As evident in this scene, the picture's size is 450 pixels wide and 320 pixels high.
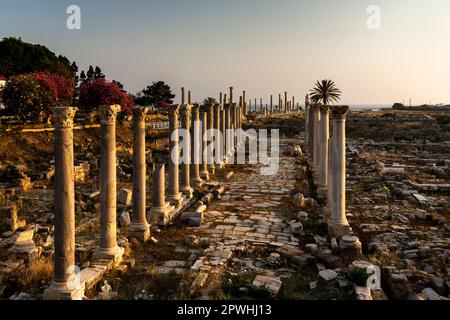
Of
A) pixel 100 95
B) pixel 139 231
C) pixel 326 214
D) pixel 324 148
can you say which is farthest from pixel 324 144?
pixel 100 95

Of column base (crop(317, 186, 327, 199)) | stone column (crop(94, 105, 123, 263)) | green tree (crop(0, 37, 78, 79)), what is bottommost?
column base (crop(317, 186, 327, 199))

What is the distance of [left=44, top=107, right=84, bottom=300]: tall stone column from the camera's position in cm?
701

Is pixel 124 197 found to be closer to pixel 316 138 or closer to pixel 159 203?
pixel 159 203

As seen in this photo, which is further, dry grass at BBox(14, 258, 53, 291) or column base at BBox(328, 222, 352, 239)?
column base at BBox(328, 222, 352, 239)

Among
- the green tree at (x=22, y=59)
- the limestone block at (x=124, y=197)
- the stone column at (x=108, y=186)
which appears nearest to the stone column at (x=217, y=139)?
the limestone block at (x=124, y=197)

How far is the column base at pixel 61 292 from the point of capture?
6918mm

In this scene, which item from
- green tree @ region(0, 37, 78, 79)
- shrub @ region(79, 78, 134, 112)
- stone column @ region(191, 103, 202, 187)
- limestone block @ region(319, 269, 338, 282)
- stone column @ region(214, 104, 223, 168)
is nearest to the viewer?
limestone block @ region(319, 269, 338, 282)

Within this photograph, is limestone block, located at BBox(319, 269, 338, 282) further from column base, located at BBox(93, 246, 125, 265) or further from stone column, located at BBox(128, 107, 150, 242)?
stone column, located at BBox(128, 107, 150, 242)

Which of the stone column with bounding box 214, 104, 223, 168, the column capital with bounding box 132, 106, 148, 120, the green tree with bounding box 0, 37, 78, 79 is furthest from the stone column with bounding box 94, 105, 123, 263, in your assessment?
the green tree with bounding box 0, 37, 78, 79

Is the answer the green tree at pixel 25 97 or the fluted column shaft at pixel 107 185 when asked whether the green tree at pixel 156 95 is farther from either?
the fluted column shaft at pixel 107 185

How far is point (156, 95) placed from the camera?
64125 mm

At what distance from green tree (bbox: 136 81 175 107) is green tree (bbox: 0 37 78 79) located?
44.7ft

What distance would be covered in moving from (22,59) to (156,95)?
18412 mm
